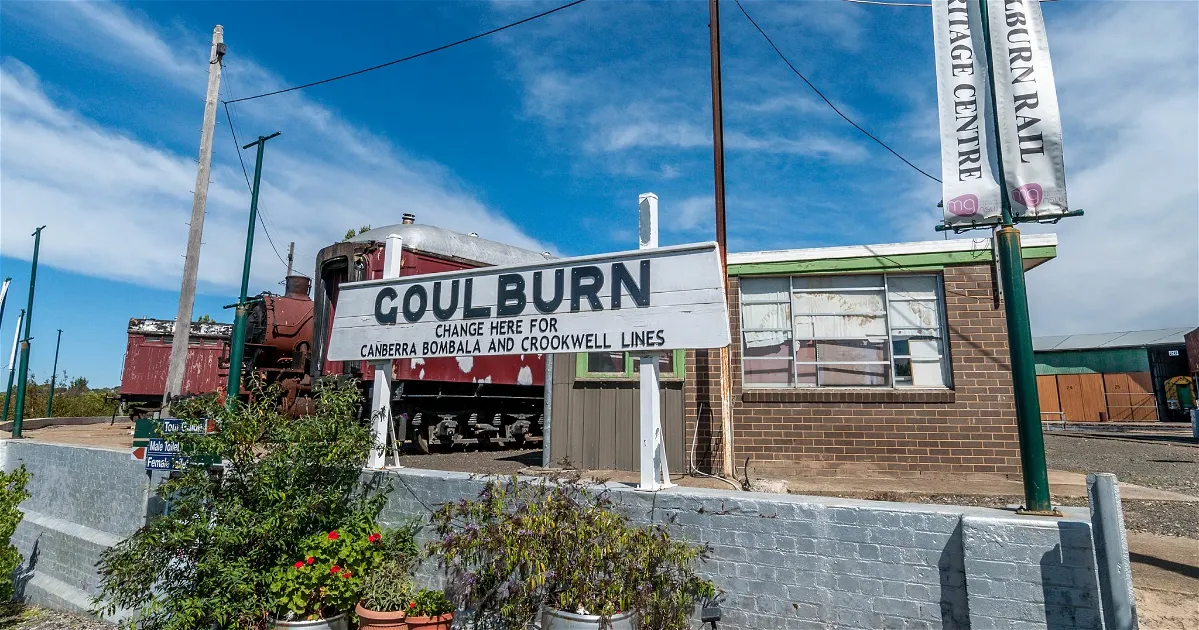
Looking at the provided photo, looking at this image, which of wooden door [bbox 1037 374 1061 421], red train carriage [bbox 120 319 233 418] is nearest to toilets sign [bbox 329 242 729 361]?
red train carriage [bbox 120 319 233 418]

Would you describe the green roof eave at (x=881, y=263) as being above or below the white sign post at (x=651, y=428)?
above

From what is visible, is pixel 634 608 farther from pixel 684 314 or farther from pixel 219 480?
pixel 219 480

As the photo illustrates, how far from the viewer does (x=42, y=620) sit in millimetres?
8867

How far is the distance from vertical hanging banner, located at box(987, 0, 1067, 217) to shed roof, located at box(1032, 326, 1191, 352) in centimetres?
3266

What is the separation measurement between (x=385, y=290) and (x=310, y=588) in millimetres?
2740

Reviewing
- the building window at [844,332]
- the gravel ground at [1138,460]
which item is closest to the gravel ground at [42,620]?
the building window at [844,332]

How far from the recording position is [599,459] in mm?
8719

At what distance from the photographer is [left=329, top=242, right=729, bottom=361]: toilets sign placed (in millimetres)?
4625

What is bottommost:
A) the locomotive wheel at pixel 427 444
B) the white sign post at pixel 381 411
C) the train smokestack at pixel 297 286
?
the locomotive wheel at pixel 427 444

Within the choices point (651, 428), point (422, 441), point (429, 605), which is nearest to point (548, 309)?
point (651, 428)

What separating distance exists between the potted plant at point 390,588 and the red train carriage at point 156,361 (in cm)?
1686

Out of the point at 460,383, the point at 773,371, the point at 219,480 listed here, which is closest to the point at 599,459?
the point at 773,371

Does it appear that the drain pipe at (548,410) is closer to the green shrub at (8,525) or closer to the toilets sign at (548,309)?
the toilets sign at (548,309)

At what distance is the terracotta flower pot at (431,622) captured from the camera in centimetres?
452
